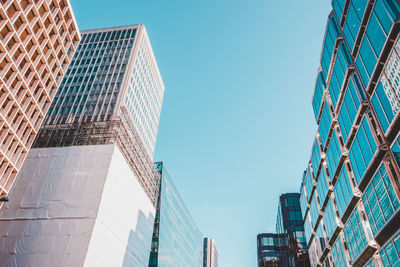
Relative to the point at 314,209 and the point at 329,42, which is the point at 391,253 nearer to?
the point at 329,42

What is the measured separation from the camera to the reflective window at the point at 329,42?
37656mm

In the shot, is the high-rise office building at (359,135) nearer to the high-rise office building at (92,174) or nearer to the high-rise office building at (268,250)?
the high-rise office building at (92,174)

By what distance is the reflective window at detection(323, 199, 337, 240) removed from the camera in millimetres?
40559

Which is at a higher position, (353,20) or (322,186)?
(353,20)

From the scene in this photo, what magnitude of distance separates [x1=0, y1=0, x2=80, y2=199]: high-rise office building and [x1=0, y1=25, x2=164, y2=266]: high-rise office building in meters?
9.79

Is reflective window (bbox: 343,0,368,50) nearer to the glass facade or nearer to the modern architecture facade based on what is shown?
the modern architecture facade

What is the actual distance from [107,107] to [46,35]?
21.8m

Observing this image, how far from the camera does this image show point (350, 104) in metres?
33.4

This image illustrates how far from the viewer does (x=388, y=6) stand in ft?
79.0

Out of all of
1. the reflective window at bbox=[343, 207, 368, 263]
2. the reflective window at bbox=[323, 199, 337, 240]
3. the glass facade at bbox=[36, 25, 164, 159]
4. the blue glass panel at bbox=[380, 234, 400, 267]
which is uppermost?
the glass facade at bbox=[36, 25, 164, 159]

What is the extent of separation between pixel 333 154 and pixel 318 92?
11668mm

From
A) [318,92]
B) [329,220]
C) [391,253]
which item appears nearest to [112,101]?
[318,92]

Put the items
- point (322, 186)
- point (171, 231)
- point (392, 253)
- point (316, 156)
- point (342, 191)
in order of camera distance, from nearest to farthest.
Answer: point (392, 253)
point (342, 191)
point (322, 186)
point (316, 156)
point (171, 231)

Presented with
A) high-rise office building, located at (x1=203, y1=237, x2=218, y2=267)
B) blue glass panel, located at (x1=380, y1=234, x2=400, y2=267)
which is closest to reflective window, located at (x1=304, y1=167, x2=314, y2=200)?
blue glass panel, located at (x1=380, y1=234, x2=400, y2=267)
